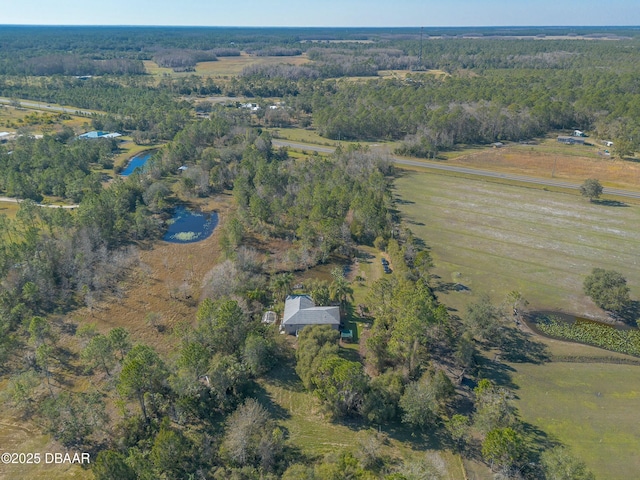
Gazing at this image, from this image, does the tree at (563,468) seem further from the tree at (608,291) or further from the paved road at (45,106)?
the paved road at (45,106)

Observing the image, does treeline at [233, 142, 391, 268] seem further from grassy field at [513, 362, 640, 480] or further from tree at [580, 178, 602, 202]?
tree at [580, 178, 602, 202]

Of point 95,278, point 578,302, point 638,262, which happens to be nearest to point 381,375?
point 578,302

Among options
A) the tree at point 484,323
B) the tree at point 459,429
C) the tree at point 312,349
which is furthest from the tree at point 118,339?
the tree at point 484,323

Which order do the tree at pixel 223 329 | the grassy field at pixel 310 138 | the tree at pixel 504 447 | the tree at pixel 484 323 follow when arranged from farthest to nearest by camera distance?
the grassy field at pixel 310 138 < the tree at pixel 484 323 < the tree at pixel 223 329 < the tree at pixel 504 447

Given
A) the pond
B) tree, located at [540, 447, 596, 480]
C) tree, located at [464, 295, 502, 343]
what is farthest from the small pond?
the pond

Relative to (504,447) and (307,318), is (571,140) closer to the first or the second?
(307,318)

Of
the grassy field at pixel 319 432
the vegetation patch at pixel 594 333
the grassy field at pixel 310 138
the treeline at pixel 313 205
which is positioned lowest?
the grassy field at pixel 319 432
